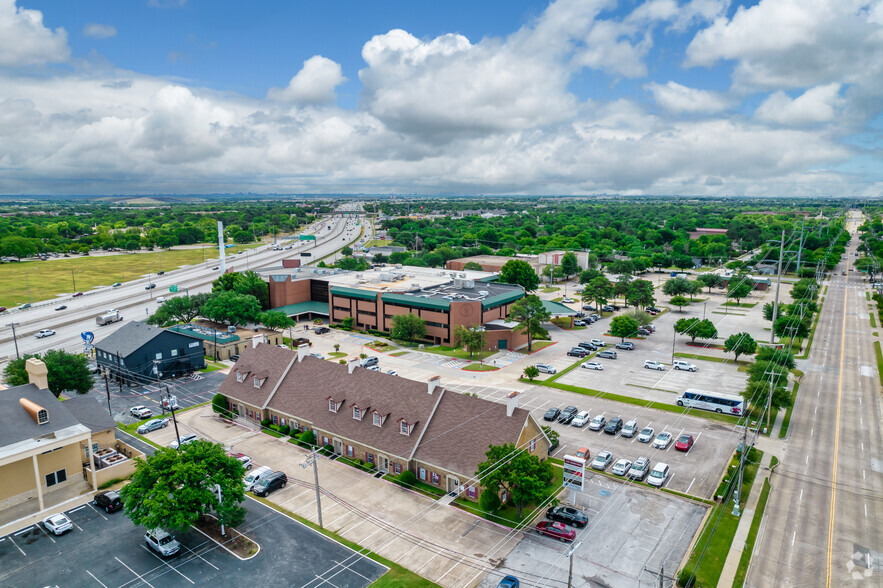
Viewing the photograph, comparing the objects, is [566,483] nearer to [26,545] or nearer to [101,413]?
[26,545]

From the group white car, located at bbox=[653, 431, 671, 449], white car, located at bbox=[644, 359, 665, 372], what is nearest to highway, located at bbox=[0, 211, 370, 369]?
white car, located at bbox=[653, 431, 671, 449]

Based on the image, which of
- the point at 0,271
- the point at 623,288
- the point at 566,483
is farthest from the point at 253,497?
the point at 0,271

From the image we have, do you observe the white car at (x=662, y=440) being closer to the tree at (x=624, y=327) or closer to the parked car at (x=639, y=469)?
the parked car at (x=639, y=469)

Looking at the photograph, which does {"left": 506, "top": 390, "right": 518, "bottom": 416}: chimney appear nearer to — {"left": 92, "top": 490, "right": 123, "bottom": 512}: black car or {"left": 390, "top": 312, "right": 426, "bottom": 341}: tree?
{"left": 92, "top": 490, "right": 123, "bottom": 512}: black car

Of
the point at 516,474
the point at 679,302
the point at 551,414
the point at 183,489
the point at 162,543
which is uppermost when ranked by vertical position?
the point at 183,489

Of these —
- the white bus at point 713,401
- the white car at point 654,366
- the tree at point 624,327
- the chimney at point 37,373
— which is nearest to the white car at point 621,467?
the white bus at point 713,401

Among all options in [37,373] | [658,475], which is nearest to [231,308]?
[37,373]

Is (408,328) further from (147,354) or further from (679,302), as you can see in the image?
(679,302)
